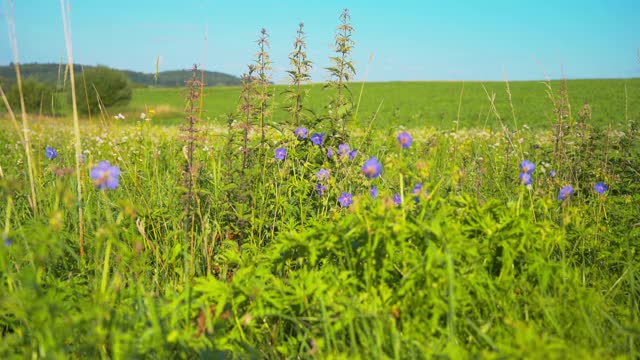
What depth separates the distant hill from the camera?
3268 mm

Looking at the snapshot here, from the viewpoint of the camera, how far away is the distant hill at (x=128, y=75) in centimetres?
327

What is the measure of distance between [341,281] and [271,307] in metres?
0.28

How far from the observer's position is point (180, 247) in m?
2.46

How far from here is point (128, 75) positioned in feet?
257

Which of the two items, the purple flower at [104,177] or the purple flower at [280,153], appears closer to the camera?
the purple flower at [104,177]

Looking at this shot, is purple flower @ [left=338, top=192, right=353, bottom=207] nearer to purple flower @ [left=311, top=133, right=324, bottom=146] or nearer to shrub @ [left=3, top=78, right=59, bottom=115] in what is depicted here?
purple flower @ [left=311, top=133, right=324, bottom=146]

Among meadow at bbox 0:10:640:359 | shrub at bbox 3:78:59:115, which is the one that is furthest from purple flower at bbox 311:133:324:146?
shrub at bbox 3:78:59:115

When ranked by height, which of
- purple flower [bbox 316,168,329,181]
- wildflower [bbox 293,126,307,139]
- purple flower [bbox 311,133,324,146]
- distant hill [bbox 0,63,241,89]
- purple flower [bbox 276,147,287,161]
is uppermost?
distant hill [bbox 0,63,241,89]

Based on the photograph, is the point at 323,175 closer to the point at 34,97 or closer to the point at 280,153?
the point at 280,153

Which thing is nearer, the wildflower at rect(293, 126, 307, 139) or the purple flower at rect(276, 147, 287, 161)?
the purple flower at rect(276, 147, 287, 161)

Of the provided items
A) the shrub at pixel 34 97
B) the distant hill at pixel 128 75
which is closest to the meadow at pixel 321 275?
the distant hill at pixel 128 75

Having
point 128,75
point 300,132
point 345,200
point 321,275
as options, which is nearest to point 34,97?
point 300,132

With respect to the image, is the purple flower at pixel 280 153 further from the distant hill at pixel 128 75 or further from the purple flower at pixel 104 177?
the purple flower at pixel 104 177

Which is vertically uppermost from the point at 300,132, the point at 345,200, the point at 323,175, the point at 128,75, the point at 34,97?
the point at 128,75
